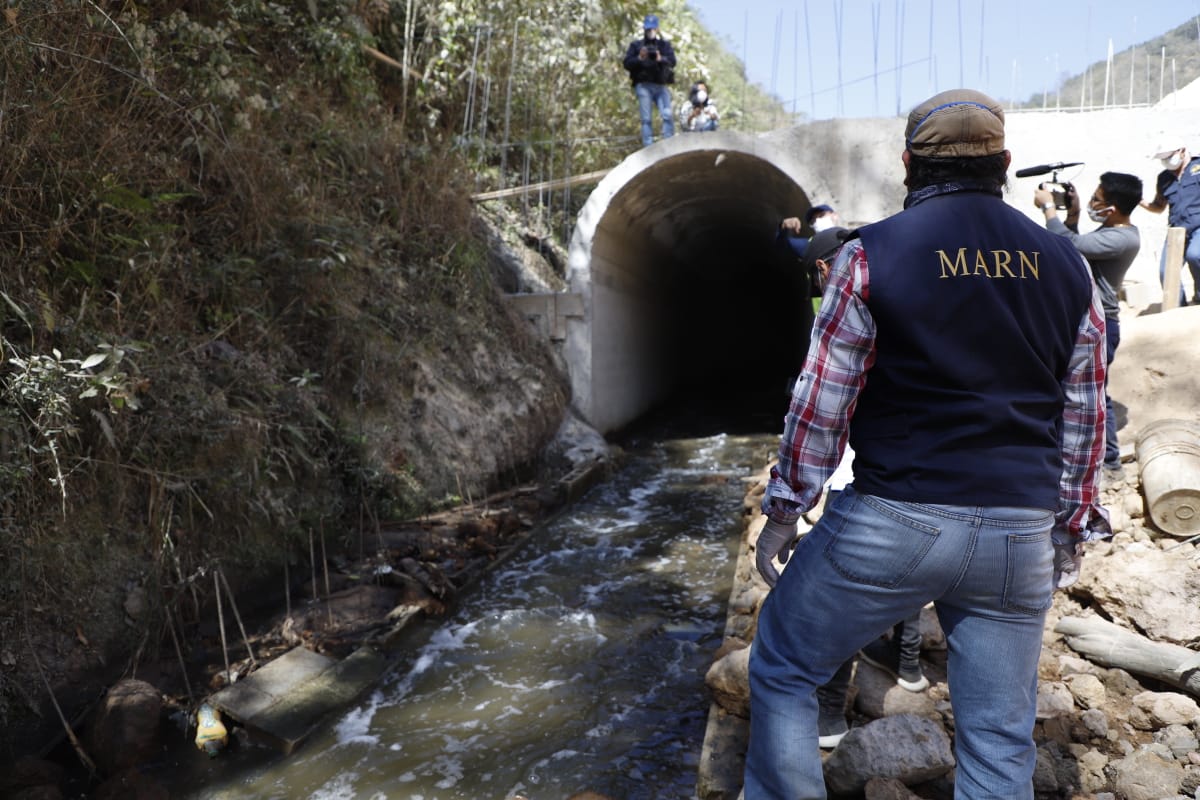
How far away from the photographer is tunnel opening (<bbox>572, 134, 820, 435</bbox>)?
33.6 ft

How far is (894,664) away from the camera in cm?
314

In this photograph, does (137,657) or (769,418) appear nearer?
(137,657)

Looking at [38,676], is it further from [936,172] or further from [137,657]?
[936,172]

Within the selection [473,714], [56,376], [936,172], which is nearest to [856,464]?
[936,172]

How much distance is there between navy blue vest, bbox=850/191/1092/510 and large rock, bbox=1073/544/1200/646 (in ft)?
7.63

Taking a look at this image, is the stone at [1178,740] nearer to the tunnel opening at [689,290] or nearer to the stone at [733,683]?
the stone at [733,683]

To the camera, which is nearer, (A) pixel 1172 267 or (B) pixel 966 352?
(B) pixel 966 352

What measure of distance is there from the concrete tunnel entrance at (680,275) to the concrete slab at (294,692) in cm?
607

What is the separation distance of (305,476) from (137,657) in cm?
173

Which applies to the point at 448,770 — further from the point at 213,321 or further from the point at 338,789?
the point at 213,321

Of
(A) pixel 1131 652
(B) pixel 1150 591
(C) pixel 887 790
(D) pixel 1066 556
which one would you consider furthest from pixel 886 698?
(B) pixel 1150 591

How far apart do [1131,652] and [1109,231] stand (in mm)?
2453

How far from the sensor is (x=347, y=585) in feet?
16.4

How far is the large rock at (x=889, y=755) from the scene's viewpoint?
8.05ft
